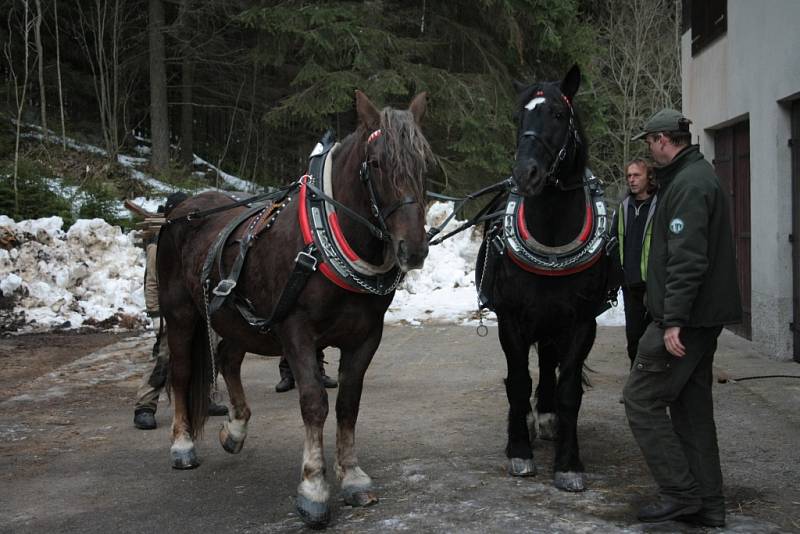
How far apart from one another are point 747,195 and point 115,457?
7.47 m

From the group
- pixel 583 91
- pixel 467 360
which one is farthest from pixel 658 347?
pixel 583 91

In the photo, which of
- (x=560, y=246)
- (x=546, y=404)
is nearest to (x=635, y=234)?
(x=560, y=246)

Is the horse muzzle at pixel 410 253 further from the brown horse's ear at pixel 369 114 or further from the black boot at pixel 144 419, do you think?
the black boot at pixel 144 419

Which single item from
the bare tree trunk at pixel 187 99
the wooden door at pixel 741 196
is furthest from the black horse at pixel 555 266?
the bare tree trunk at pixel 187 99

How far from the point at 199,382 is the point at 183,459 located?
54 cm

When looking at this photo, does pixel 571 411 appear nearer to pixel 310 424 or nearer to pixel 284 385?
pixel 310 424

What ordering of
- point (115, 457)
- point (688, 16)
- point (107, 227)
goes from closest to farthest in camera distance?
1. point (115, 457)
2. point (688, 16)
3. point (107, 227)

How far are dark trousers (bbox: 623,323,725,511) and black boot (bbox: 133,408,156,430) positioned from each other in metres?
3.75

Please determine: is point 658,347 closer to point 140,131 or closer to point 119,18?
point 119,18

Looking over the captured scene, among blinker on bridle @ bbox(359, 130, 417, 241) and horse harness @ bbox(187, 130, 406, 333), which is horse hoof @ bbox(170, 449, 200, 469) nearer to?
horse harness @ bbox(187, 130, 406, 333)

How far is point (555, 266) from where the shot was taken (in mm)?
4656

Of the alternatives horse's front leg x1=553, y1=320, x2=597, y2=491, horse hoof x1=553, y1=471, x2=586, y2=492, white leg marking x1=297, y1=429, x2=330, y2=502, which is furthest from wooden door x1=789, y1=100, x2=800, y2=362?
white leg marking x1=297, y1=429, x2=330, y2=502

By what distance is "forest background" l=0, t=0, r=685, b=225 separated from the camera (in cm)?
1623

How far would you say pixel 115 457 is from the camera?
5.64 meters
